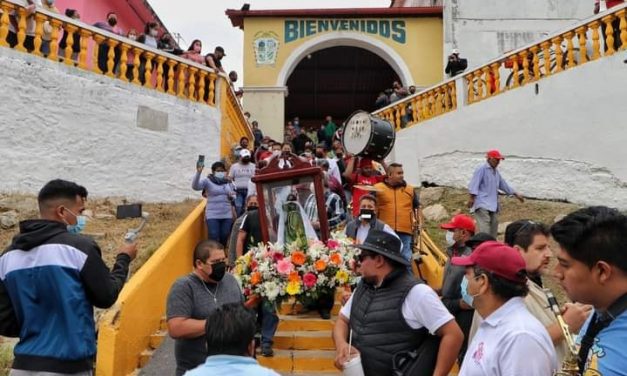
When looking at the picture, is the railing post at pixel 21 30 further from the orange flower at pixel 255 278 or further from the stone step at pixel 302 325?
the orange flower at pixel 255 278

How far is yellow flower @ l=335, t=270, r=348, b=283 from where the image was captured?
4.99 metres

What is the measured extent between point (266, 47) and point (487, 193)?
12.0 metres

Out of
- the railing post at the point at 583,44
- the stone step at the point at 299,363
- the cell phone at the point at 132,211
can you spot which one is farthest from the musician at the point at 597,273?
the railing post at the point at 583,44

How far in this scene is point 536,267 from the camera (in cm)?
334

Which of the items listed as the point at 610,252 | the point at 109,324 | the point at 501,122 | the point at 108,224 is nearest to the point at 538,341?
the point at 610,252

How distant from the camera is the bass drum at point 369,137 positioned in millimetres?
9320

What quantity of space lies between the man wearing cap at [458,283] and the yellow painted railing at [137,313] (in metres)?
2.88

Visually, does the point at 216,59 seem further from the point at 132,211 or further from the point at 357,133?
the point at 132,211

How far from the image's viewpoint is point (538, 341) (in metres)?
2.32

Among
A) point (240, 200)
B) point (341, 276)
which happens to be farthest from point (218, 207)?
point (341, 276)

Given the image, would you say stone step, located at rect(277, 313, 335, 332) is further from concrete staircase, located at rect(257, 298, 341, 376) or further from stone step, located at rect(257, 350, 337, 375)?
stone step, located at rect(257, 350, 337, 375)

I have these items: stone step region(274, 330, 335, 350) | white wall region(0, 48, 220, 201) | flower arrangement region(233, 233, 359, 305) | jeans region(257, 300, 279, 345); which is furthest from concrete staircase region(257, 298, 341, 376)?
white wall region(0, 48, 220, 201)

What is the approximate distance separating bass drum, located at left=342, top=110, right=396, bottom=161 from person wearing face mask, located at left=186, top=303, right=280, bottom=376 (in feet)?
23.8

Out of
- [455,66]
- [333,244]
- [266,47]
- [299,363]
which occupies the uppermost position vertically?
[266,47]
